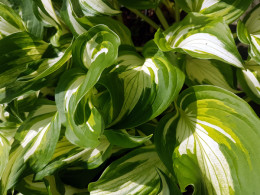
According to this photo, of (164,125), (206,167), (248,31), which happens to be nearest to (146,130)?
(164,125)

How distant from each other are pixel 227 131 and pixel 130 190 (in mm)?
257

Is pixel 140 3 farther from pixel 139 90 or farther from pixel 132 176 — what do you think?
pixel 132 176

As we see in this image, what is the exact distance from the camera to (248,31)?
75cm

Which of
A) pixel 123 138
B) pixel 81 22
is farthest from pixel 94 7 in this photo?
pixel 123 138

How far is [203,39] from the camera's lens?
2.01 feet

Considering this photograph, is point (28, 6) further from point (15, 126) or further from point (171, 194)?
point (171, 194)

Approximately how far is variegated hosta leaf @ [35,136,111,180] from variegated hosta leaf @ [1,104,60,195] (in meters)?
0.04

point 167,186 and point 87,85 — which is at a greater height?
point 87,85

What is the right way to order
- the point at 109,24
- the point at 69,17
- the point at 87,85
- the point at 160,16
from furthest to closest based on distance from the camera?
1. the point at 160,16
2. the point at 109,24
3. the point at 69,17
4. the point at 87,85

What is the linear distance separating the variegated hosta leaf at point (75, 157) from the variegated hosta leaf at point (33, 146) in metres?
0.04

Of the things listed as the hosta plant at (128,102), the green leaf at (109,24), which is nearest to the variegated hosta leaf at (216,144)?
the hosta plant at (128,102)

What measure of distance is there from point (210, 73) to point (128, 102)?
0.32 m

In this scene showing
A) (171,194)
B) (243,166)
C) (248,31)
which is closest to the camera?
(243,166)

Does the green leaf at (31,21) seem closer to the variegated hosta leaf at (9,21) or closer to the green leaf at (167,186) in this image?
the variegated hosta leaf at (9,21)
